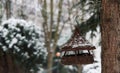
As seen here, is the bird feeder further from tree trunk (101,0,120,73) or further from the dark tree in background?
the dark tree in background

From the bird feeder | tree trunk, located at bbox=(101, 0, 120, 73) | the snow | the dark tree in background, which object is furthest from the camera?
the dark tree in background

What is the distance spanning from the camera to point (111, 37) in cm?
340

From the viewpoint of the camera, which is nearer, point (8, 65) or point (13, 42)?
point (13, 42)

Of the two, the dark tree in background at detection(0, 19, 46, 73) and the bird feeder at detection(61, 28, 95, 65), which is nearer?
the bird feeder at detection(61, 28, 95, 65)

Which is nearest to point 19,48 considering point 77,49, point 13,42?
point 13,42

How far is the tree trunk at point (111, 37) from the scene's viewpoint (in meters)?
3.38

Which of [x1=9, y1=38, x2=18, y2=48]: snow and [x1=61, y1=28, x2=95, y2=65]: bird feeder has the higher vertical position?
[x1=61, y1=28, x2=95, y2=65]: bird feeder

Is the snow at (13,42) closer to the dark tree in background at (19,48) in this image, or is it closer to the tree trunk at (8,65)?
the dark tree in background at (19,48)

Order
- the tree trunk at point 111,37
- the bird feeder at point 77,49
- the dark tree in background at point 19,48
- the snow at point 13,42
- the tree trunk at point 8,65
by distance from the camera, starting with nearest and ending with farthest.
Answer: the tree trunk at point 111,37 → the bird feeder at point 77,49 → the snow at point 13,42 → the dark tree in background at point 19,48 → the tree trunk at point 8,65

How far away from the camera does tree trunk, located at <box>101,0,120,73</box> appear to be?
3377 millimetres

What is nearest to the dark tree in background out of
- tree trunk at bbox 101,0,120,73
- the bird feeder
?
the bird feeder

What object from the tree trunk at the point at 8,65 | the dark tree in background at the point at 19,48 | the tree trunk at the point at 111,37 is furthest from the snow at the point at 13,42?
the tree trunk at the point at 111,37

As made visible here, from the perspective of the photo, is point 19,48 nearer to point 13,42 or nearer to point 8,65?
point 13,42

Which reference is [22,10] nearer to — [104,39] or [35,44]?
[35,44]
